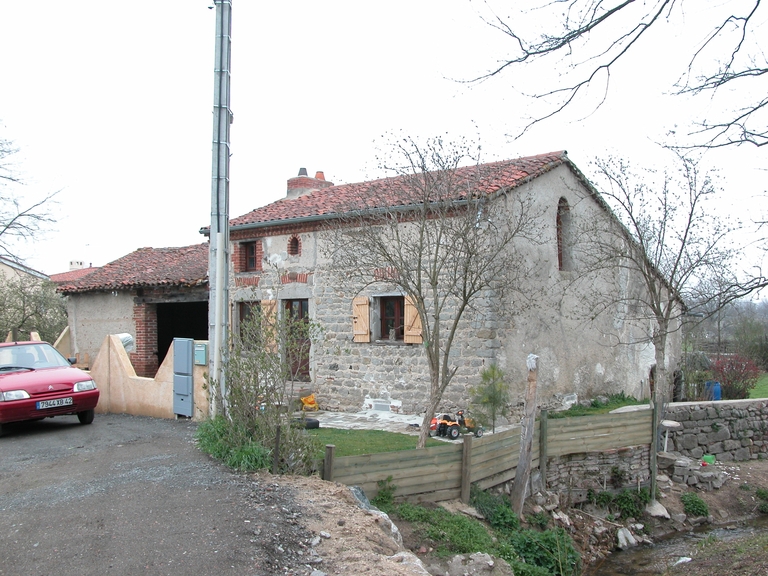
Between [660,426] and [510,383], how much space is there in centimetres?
329

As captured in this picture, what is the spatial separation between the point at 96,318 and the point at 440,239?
1278cm

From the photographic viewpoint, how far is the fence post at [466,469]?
9.04 meters

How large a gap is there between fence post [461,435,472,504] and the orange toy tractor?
241cm

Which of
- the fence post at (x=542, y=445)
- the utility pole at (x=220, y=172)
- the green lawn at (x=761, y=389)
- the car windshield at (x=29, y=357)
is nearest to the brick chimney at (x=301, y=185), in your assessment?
the car windshield at (x=29, y=357)

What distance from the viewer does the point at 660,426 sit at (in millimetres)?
13297

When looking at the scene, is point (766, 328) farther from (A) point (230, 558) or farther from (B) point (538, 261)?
(A) point (230, 558)

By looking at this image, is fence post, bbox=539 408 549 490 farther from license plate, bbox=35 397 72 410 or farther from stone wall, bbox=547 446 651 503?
license plate, bbox=35 397 72 410

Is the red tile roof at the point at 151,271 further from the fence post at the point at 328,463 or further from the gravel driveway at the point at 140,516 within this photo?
the fence post at the point at 328,463

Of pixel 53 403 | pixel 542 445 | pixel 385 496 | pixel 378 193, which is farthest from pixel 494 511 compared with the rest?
pixel 53 403

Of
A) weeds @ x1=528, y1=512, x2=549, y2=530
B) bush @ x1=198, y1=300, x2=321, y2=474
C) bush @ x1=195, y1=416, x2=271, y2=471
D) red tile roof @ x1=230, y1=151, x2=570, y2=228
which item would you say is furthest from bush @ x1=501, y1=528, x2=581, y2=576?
red tile roof @ x1=230, y1=151, x2=570, y2=228

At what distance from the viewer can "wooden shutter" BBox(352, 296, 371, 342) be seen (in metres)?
14.0

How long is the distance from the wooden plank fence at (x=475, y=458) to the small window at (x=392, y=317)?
4.12 metres

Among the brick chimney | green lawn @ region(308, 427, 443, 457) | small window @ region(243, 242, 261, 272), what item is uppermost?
the brick chimney

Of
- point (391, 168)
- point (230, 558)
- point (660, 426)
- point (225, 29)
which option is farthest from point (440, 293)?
point (230, 558)
